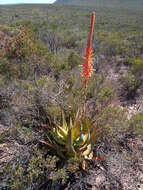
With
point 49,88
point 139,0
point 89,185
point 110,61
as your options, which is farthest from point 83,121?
point 139,0

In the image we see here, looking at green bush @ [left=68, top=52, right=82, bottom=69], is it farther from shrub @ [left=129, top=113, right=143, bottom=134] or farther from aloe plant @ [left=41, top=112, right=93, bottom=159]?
aloe plant @ [left=41, top=112, right=93, bottom=159]

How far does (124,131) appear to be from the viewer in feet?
13.2

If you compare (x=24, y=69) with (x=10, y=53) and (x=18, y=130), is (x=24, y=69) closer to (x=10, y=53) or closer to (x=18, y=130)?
(x=10, y=53)

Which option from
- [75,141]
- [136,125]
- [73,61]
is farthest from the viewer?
[73,61]

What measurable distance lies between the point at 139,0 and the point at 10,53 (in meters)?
78.8

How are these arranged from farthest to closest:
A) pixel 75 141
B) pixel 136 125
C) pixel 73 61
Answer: pixel 73 61
pixel 136 125
pixel 75 141

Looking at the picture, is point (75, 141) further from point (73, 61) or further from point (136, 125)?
point (73, 61)

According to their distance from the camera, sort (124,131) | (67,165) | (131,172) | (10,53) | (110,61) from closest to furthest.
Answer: (67,165) → (131,172) → (124,131) → (10,53) → (110,61)

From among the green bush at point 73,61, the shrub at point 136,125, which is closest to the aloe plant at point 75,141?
the shrub at point 136,125

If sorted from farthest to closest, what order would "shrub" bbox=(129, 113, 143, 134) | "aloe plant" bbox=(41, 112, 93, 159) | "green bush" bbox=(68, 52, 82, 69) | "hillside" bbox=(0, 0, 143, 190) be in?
"green bush" bbox=(68, 52, 82, 69) < "shrub" bbox=(129, 113, 143, 134) < "aloe plant" bbox=(41, 112, 93, 159) < "hillside" bbox=(0, 0, 143, 190)

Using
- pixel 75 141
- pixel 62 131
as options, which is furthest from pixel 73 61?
pixel 75 141

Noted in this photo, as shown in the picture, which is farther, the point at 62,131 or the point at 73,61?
the point at 73,61

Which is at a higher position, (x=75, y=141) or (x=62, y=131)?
(x=62, y=131)

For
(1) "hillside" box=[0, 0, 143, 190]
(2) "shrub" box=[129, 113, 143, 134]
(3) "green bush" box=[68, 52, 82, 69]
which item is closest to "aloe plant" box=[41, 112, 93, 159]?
(1) "hillside" box=[0, 0, 143, 190]
